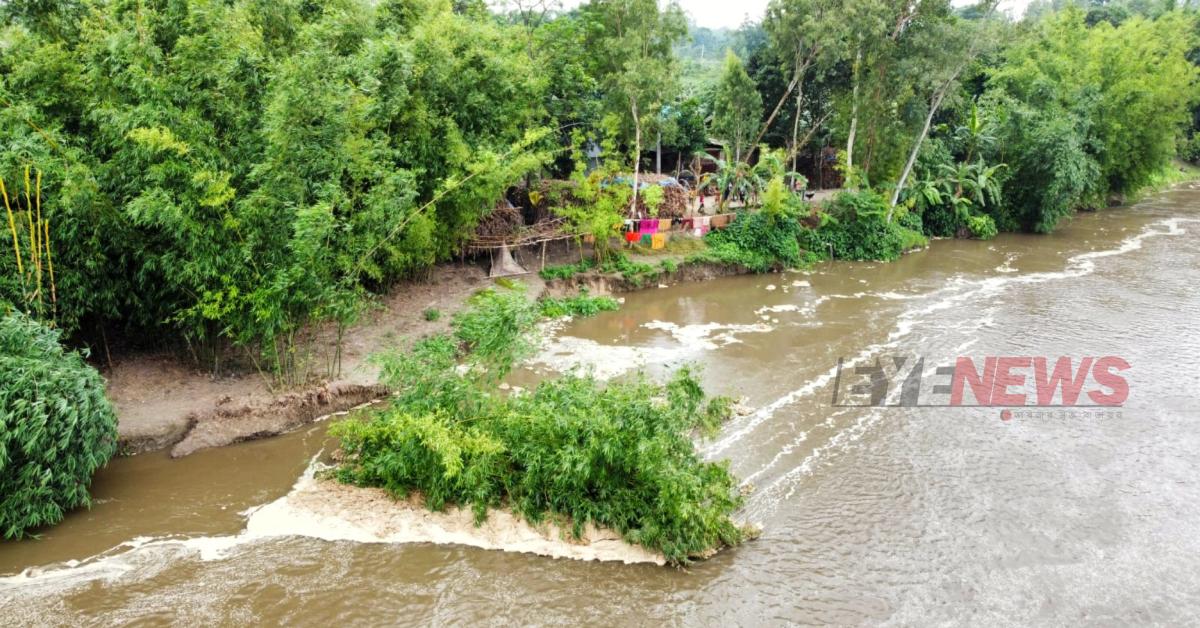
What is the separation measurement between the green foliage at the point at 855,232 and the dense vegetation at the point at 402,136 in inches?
2.7

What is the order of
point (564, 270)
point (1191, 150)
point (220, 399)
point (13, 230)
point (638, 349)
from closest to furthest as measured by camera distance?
point (13, 230), point (220, 399), point (638, 349), point (564, 270), point (1191, 150)

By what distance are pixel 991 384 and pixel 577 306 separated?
767 cm

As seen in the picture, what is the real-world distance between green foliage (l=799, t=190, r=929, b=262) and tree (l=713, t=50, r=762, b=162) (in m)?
2.93

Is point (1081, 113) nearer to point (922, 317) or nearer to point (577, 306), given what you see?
point (922, 317)

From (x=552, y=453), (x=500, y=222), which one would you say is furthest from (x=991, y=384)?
(x=500, y=222)

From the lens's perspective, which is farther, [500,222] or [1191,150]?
[1191,150]

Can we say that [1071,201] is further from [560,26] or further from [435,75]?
[435,75]

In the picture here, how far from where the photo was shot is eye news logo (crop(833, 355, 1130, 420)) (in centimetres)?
1119

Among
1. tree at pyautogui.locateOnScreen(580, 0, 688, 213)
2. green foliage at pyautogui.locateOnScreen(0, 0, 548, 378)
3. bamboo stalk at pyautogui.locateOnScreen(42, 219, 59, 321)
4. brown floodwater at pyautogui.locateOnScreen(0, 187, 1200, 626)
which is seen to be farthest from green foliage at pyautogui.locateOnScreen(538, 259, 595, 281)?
bamboo stalk at pyautogui.locateOnScreen(42, 219, 59, 321)

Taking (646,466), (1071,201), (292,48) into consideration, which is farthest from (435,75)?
(1071,201)

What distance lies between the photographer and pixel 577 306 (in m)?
15.4

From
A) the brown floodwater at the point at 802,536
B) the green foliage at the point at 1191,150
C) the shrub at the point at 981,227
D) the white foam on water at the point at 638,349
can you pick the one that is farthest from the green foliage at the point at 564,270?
the green foliage at the point at 1191,150

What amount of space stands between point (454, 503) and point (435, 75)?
7.65 metres

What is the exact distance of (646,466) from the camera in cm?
712
